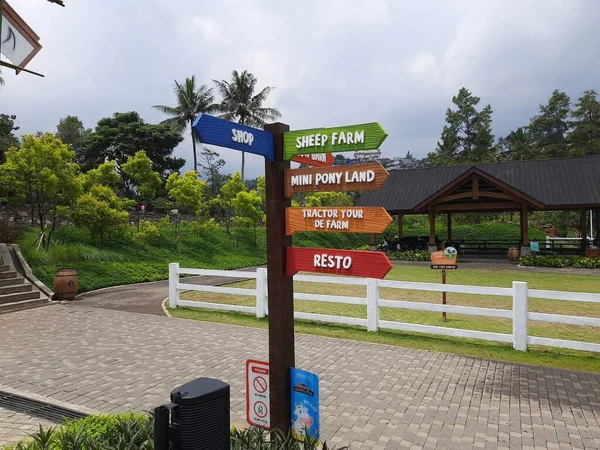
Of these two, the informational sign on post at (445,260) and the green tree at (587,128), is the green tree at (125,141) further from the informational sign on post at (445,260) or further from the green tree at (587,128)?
the green tree at (587,128)

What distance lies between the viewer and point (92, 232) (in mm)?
17609

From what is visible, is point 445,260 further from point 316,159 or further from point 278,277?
point 278,277

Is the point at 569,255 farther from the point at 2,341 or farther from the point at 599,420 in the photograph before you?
the point at 2,341

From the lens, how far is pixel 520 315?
22.8 ft

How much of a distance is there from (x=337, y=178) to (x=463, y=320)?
7110 mm

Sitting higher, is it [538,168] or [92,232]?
[538,168]

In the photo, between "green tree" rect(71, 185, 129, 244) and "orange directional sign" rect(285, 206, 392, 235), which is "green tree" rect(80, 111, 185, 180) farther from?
"orange directional sign" rect(285, 206, 392, 235)

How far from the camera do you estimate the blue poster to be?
3.36 metres

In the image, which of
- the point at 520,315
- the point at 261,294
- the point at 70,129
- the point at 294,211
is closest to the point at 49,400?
the point at 294,211

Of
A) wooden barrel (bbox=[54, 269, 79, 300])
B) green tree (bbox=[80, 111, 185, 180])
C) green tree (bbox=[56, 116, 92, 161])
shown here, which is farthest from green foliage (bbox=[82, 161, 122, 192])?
green tree (bbox=[56, 116, 92, 161])

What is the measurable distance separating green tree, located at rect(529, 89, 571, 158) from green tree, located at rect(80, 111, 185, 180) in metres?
49.3

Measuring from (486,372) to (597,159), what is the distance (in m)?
25.5

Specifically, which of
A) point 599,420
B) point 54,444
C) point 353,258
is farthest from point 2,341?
point 599,420

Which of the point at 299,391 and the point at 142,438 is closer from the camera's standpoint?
the point at 142,438
